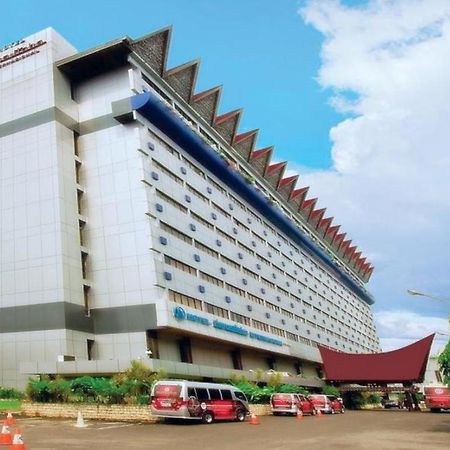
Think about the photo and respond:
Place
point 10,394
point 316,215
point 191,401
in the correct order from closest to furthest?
point 191,401, point 10,394, point 316,215

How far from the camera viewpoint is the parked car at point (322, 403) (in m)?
40.3

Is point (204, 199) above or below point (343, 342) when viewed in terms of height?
above

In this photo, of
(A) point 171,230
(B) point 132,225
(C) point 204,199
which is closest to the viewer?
(B) point 132,225

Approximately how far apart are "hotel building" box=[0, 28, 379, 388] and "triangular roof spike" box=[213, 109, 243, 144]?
374 centimetres

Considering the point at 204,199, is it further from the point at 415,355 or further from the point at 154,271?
the point at 415,355

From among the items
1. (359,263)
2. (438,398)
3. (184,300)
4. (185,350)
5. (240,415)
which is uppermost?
(359,263)

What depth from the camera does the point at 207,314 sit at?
162 feet

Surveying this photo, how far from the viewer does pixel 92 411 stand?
28.9m

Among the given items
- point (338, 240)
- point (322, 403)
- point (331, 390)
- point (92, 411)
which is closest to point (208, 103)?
point (331, 390)

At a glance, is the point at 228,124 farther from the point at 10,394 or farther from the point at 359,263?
the point at 359,263

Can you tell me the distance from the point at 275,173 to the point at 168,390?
215 feet

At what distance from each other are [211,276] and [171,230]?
818 centimetres

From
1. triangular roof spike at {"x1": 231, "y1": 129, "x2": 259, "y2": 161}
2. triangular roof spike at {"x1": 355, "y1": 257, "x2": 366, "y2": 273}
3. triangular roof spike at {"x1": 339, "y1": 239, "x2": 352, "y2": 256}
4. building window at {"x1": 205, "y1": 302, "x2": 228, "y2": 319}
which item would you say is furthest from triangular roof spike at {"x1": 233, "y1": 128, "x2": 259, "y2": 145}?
triangular roof spike at {"x1": 355, "y1": 257, "x2": 366, "y2": 273}

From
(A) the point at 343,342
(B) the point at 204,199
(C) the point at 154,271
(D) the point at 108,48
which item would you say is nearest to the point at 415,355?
(B) the point at 204,199
